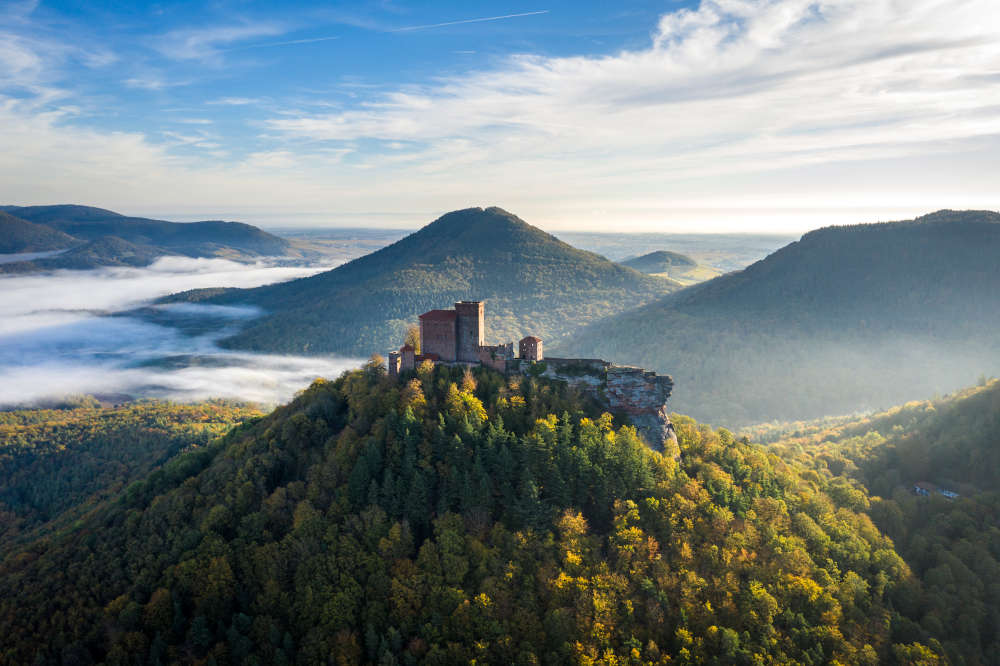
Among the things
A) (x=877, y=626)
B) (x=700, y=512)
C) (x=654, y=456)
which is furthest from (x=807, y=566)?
(x=654, y=456)

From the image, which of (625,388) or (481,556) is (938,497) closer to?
(625,388)

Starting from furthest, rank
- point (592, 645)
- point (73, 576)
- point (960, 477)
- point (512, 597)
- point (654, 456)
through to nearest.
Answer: point (960, 477), point (654, 456), point (73, 576), point (512, 597), point (592, 645)

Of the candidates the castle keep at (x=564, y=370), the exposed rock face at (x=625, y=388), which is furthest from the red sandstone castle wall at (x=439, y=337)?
the exposed rock face at (x=625, y=388)

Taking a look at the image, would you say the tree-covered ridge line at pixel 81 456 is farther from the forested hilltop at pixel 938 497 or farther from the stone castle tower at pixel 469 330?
the forested hilltop at pixel 938 497

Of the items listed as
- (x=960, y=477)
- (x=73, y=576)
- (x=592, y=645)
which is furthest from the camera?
(x=960, y=477)

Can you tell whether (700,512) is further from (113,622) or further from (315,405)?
(113,622)

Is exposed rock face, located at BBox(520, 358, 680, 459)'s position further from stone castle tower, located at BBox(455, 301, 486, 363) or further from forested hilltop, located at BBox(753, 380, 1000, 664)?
forested hilltop, located at BBox(753, 380, 1000, 664)
